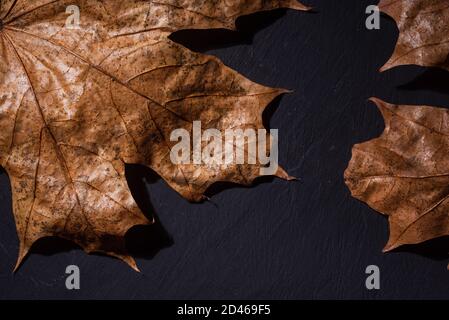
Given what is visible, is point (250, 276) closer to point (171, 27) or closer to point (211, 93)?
point (211, 93)

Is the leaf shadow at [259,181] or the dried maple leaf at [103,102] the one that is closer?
the dried maple leaf at [103,102]

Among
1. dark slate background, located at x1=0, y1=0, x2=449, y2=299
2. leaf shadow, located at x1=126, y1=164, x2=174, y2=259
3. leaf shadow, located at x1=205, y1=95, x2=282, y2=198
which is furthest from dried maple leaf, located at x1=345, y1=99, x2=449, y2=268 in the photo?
leaf shadow, located at x1=126, y1=164, x2=174, y2=259

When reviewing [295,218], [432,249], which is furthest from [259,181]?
[432,249]

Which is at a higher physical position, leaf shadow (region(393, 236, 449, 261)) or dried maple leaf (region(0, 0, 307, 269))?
dried maple leaf (region(0, 0, 307, 269))

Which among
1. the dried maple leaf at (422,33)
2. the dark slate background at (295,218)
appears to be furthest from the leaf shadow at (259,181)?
the dried maple leaf at (422,33)

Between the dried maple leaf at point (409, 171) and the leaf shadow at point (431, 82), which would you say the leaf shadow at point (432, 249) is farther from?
the leaf shadow at point (431, 82)

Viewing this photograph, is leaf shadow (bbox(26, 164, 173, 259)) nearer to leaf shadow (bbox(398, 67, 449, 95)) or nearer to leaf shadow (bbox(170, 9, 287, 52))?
leaf shadow (bbox(170, 9, 287, 52))
